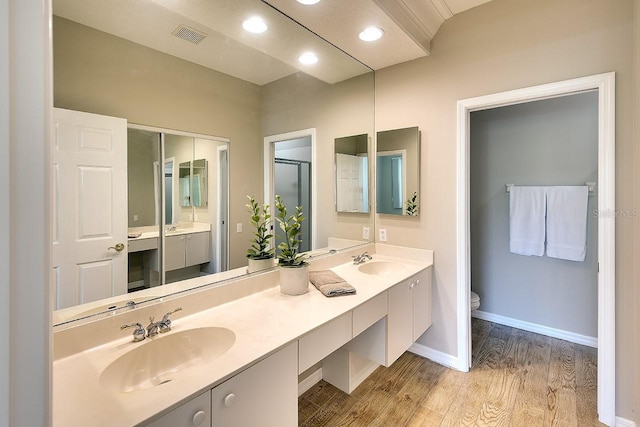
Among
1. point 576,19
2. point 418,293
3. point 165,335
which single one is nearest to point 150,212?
point 165,335

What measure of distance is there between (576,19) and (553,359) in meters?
2.50

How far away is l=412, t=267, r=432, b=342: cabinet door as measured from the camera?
2174 mm

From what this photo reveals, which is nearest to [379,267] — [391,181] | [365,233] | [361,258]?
[361,258]

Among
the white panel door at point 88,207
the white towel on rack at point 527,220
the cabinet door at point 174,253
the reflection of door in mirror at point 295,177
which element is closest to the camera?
the white panel door at point 88,207

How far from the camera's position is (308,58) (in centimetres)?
229

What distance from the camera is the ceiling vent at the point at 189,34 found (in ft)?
5.15

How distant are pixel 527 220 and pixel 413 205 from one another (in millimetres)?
1315

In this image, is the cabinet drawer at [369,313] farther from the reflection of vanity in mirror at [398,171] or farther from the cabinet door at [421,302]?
the reflection of vanity in mirror at [398,171]

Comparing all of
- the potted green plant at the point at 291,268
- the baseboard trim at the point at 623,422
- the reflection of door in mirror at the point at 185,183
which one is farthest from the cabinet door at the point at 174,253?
the baseboard trim at the point at 623,422

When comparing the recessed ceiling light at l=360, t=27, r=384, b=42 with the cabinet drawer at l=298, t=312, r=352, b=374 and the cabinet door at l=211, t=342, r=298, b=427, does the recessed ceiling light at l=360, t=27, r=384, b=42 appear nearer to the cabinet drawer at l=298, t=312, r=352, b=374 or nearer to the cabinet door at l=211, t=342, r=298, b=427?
the cabinet drawer at l=298, t=312, r=352, b=374

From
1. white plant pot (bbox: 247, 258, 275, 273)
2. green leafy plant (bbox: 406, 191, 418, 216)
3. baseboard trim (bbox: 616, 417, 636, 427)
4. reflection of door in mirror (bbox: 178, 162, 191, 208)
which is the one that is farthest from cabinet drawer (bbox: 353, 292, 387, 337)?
baseboard trim (bbox: 616, 417, 636, 427)

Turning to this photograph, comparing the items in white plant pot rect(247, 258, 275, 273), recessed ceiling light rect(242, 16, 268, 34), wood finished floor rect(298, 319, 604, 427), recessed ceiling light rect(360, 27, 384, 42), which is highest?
recessed ceiling light rect(360, 27, 384, 42)

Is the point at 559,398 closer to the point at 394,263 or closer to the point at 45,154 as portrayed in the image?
the point at 394,263

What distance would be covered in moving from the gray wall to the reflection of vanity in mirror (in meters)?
1.20
